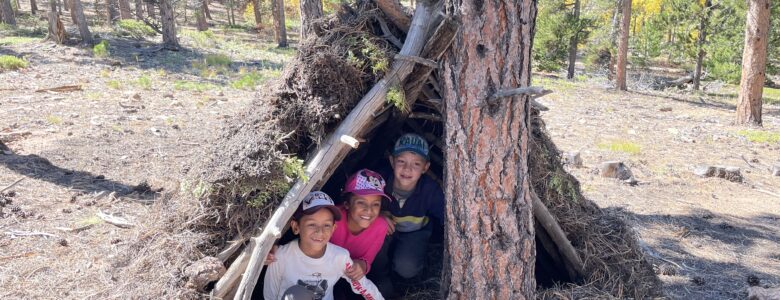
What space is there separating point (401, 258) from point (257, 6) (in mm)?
27544

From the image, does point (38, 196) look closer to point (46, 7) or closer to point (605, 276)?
point (605, 276)

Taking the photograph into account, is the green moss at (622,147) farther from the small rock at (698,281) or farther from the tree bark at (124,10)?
the tree bark at (124,10)

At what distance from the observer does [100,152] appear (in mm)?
7262

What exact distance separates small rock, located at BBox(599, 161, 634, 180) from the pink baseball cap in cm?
491

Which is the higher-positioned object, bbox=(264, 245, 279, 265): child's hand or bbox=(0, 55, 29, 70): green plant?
bbox=(0, 55, 29, 70): green plant

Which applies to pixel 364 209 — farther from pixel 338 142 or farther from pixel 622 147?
pixel 622 147

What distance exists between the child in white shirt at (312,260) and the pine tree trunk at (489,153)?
2.42 feet

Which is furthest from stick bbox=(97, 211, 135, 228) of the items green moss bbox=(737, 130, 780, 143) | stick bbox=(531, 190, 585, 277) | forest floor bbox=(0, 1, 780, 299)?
green moss bbox=(737, 130, 780, 143)

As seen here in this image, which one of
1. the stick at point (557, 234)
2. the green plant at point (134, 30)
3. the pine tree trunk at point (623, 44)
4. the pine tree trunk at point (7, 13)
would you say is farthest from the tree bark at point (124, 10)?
the stick at point (557, 234)

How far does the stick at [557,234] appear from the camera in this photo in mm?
3676

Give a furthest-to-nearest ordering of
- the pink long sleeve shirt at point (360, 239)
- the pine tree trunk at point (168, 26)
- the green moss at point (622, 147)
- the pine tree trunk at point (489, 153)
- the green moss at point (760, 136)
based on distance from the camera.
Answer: the pine tree trunk at point (168, 26) < the green moss at point (760, 136) < the green moss at point (622, 147) < the pink long sleeve shirt at point (360, 239) < the pine tree trunk at point (489, 153)

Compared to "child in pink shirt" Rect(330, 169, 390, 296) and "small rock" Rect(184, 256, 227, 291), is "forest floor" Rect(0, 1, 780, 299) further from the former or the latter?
"child in pink shirt" Rect(330, 169, 390, 296)

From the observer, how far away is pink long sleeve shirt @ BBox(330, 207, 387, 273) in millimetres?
3898

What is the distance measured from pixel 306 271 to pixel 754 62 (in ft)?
37.0
